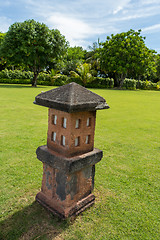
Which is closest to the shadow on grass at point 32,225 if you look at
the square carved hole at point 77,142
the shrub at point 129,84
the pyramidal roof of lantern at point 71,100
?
the square carved hole at point 77,142

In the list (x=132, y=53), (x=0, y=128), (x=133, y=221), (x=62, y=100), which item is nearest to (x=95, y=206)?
(x=133, y=221)

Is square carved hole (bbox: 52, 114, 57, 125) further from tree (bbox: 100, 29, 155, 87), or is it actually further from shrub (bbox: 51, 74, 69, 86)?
tree (bbox: 100, 29, 155, 87)

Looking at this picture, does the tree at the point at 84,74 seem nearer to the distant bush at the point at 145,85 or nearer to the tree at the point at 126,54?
the tree at the point at 126,54

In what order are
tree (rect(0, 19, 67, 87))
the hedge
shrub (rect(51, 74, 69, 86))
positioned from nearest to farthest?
tree (rect(0, 19, 67, 87)) → shrub (rect(51, 74, 69, 86)) → the hedge

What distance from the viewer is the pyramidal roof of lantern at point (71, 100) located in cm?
219

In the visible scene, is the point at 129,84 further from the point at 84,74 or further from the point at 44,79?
the point at 44,79

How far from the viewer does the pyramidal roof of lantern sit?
2188 mm

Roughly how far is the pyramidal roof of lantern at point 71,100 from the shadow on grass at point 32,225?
163 centimetres

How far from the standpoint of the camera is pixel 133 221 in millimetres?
2715

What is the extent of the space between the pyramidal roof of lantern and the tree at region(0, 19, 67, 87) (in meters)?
22.8

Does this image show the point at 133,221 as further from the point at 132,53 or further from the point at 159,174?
the point at 132,53

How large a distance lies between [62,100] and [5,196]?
2066 mm

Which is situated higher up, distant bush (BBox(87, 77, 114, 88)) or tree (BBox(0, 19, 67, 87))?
tree (BBox(0, 19, 67, 87))

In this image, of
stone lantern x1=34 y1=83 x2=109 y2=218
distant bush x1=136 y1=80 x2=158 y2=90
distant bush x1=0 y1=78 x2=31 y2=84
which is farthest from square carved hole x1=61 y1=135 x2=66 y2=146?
distant bush x1=136 y1=80 x2=158 y2=90
